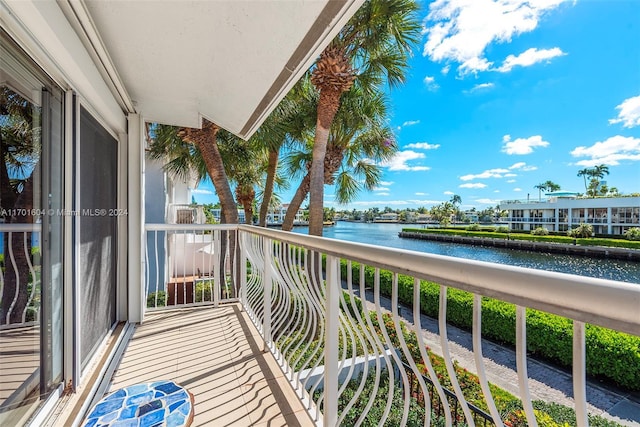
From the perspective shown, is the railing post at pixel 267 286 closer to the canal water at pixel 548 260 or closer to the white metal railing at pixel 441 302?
the white metal railing at pixel 441 302

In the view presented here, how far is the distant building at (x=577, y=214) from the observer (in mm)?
19562

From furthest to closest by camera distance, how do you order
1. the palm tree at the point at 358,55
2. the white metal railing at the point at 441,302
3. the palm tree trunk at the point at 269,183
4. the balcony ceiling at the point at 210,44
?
the palm tree trunk at the point at 269,183 → the palm tree at the point at 358,55 → the balcony ceiling at the point at 210,44 → the white metal railing at the point at 441,302

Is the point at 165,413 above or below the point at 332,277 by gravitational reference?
below

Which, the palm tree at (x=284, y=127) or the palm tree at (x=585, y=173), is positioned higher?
the palm tree at (x=585, y=173)

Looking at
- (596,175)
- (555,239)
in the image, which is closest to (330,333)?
(555,239)

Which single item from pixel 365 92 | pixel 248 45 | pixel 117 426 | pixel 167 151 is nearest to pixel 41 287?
pixel 117 426

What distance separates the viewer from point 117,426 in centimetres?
116

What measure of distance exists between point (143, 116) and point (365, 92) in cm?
501

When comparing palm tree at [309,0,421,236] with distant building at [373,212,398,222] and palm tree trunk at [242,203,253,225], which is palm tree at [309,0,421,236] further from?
distant building at [373,212,398,222]

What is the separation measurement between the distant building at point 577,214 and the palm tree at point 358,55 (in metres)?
21.7

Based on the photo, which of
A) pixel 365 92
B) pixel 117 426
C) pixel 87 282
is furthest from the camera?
pixel 365 92

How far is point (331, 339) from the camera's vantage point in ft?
4.65

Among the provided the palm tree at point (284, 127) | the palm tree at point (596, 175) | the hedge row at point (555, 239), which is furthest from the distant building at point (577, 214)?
the palm tree at point (284, 127)

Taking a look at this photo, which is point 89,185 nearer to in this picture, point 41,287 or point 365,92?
point 41,287
